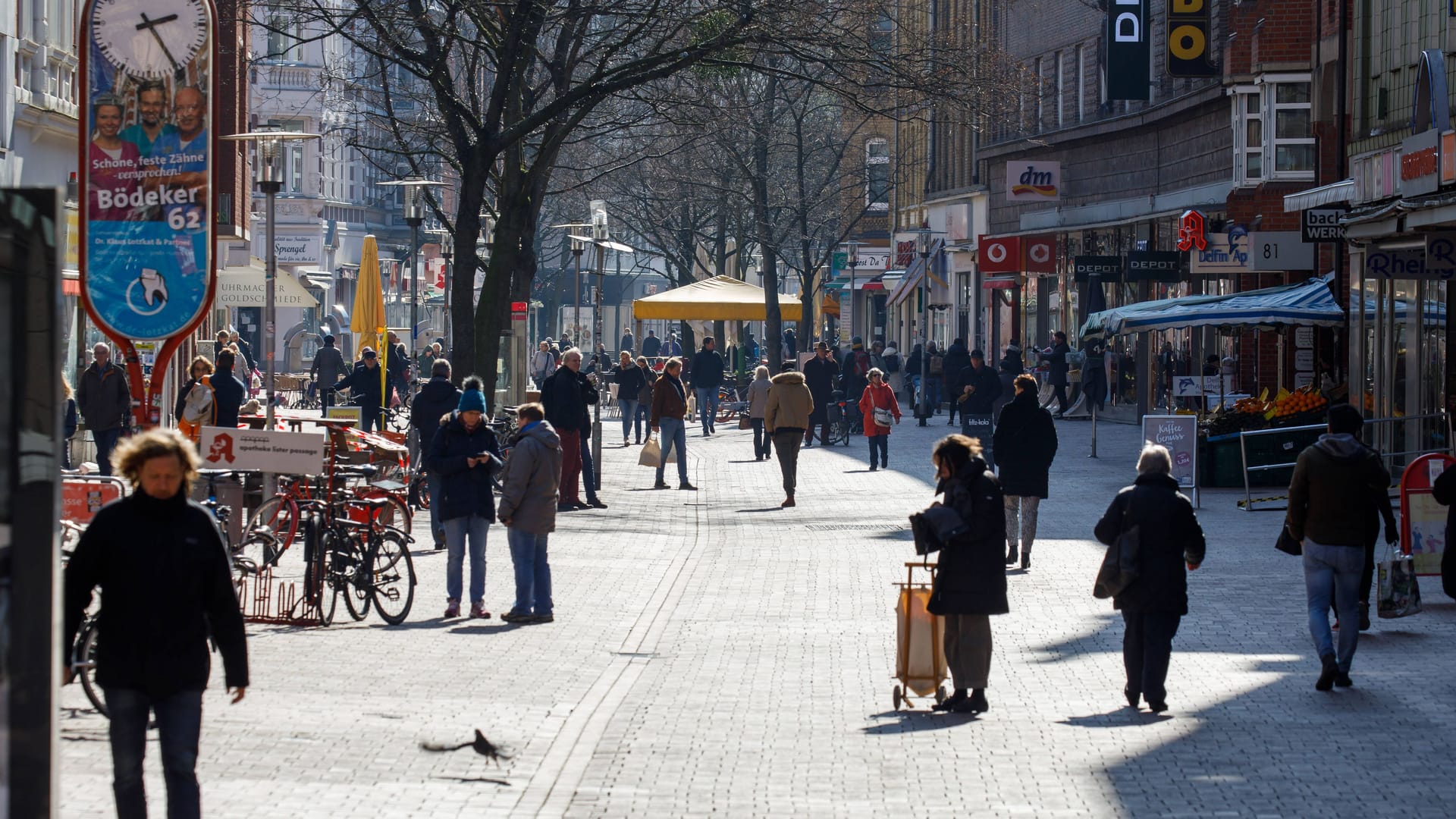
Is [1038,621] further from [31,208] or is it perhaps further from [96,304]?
[31,208]

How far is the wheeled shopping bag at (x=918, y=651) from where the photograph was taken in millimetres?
10469

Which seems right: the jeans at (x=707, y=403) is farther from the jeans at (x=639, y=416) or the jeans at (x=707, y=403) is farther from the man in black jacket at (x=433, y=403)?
the man in black jacket at (x=433, y=403)

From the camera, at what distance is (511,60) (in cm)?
2331

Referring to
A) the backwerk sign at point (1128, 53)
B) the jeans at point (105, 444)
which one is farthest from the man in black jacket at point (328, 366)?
the backwerk sign at point (1128, 53)

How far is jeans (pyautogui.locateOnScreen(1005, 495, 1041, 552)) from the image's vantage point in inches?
659

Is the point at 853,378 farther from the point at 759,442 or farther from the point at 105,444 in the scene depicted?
the point at 105,444

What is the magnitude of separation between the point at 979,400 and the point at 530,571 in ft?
43.4

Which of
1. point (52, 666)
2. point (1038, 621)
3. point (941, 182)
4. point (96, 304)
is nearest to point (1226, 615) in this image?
point (1038, 621)

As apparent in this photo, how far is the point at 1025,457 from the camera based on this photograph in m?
→ 16.7

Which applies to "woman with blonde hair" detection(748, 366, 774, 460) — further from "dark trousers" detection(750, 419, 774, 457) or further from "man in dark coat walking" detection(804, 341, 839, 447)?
"man in dark coat walking" detection(804, 341, 839, 447)

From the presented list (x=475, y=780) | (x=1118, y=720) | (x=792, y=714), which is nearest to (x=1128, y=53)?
(x=1118, y=720)

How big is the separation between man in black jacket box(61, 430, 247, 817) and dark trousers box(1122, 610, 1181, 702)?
528 cm

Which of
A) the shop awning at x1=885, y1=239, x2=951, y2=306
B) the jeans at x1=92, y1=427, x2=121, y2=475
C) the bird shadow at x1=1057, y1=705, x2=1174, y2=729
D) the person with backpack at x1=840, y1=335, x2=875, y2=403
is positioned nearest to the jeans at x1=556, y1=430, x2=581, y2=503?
the jeans at x1=92, y1=427, x2=121, y2=475

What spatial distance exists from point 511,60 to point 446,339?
25.7 m
